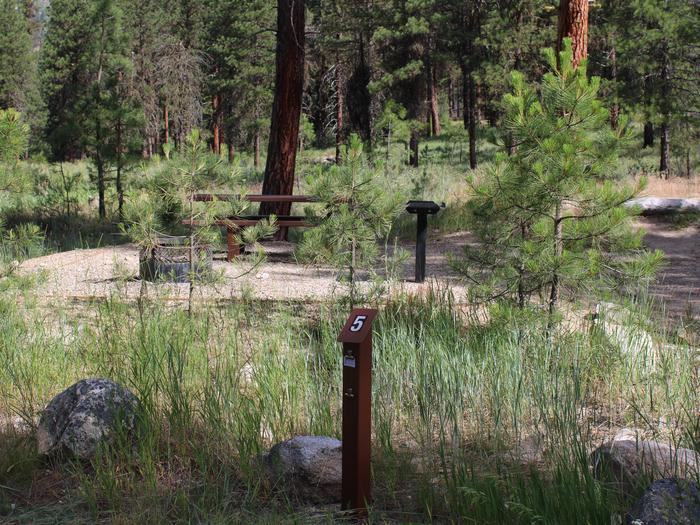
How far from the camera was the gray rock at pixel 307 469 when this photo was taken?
3.39 m

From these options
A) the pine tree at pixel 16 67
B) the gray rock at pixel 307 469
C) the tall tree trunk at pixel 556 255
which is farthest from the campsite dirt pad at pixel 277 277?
the pine tree at pixel 16 67

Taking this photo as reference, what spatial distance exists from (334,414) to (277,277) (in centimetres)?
494

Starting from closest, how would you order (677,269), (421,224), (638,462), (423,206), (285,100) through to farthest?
1. (638,462)
2. (423,206)
3. (421,224)
4. (677,269)
5. (285,100)

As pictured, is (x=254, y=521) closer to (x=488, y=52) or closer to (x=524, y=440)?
(x=524, y=440)

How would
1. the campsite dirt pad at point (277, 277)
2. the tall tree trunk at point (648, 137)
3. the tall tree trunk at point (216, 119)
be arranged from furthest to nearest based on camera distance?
the tall tree trunk at point (216, 119) < the tall tree trunk at point (648, 137) < the campsite dirt pad at point (277, 277)

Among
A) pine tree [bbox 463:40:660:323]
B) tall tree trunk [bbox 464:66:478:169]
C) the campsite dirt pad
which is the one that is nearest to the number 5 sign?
pine tree [bbox 463:40:660:323]

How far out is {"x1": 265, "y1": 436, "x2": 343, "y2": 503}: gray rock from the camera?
339 cm

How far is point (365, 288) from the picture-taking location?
729 cm

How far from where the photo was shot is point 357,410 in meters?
3.05

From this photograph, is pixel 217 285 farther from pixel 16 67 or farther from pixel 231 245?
pixel 16 67

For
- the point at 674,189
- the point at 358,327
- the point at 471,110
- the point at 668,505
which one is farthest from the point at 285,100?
the point at 471,110

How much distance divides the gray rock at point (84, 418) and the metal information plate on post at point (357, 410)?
3.83 ft

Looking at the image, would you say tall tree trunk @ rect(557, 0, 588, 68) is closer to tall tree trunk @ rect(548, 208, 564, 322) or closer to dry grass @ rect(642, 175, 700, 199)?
tall tree trunk @ rect(548, 208, 564, 322)

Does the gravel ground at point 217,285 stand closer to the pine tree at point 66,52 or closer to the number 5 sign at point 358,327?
the number 5 sign at point 358,327
